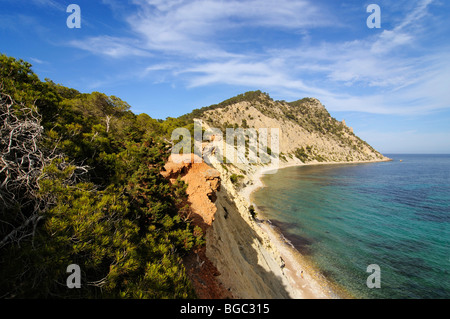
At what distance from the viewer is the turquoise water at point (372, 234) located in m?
20.3

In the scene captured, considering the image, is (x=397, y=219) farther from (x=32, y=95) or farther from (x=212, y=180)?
(x=32, y=95)

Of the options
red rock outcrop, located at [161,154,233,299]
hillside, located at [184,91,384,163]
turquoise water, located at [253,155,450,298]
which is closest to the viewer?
red rock outcrop, located at [161,154,233,299]

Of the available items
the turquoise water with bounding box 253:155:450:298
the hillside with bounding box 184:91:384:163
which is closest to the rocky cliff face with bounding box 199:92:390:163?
the hillside with bounding box 184:91:384:163

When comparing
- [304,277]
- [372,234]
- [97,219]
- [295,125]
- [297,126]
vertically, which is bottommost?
[304,277]

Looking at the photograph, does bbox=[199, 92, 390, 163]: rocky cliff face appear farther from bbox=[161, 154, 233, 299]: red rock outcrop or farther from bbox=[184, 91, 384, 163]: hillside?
bbox=[161, 154, 233, 299]: red rock outcrop

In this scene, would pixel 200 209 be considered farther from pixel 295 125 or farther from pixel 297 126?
pixel 297 126

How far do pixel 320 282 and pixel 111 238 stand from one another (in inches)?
895

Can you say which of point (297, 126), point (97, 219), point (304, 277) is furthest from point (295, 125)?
point (97, 219)

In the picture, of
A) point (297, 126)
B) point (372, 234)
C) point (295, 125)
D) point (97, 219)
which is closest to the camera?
point (97, 219)

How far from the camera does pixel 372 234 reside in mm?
30453

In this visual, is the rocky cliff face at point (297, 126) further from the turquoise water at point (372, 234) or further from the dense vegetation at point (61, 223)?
the dense vegetation at point (61, 223)

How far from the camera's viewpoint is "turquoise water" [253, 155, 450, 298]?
2034cm

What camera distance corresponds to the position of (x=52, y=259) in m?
4.19
